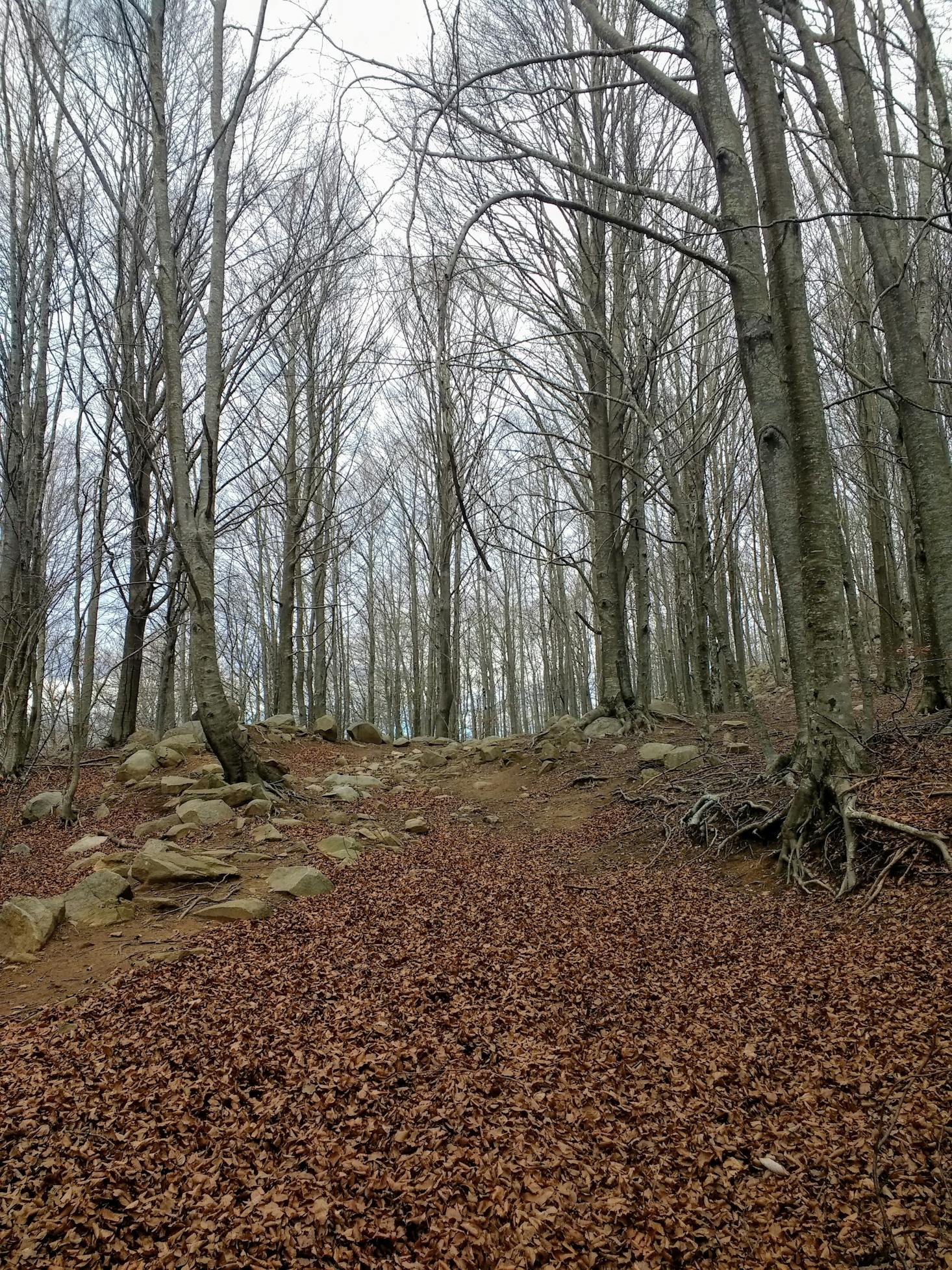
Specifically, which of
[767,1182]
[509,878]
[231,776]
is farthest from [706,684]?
[767,1182]

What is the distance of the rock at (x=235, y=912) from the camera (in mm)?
3477

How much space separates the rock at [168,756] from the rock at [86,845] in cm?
233

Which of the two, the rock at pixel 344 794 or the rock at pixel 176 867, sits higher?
the rock at pixel 344 794

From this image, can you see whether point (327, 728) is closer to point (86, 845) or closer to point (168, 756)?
point (168, 756)

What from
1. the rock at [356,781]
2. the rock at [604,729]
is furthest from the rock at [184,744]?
the rock at [604,729]

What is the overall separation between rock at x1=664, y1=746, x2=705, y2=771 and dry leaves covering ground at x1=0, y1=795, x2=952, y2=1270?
334 cm

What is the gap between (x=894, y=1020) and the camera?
83.8 inches

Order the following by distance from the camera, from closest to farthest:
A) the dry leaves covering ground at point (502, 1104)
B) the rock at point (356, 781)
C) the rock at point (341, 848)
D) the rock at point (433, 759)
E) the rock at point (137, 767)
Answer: the dry leaves covering ground at point (502, 1104) → the rock at point (341, 848) → the rock at point (137, 767) → the rock at point (356, 781) → the rock at point (433, 759)

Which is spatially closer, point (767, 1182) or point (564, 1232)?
point (564, 1232)

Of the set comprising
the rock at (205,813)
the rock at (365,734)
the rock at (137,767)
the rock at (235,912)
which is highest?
the rock at (365,734)

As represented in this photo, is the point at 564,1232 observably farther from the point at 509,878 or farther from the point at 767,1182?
the point at 509,878

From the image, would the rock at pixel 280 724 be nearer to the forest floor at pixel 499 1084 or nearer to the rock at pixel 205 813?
the rock at pixel 205 813

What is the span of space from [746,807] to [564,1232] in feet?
10.7

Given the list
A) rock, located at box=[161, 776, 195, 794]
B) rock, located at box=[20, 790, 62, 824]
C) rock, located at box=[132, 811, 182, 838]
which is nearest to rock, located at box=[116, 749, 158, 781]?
rock, located at box=[161, 776, 195, 794]
